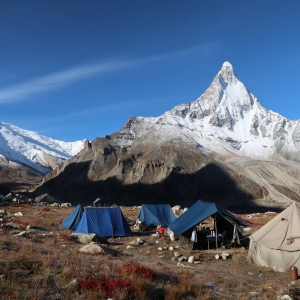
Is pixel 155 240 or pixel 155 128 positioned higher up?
pixel 155 128

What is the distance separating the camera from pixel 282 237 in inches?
595

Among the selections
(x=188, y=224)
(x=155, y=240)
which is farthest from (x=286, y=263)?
(x=155, y=240)

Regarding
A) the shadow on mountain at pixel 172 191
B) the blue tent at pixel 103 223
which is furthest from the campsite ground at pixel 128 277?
the shadow on mountain at pixel 172 191

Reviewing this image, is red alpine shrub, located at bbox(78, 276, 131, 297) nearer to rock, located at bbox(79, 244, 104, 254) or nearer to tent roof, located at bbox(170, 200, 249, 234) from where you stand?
rock, located at bbox(79, 244, 104, 254)

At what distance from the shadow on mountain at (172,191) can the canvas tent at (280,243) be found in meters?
94.4

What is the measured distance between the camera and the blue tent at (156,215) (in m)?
29.7

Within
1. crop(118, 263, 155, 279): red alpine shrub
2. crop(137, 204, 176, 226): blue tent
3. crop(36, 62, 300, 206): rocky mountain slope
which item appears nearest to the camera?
crop(118, 263, 155, 279): red alpine shrub

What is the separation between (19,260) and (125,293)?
4.68 metres

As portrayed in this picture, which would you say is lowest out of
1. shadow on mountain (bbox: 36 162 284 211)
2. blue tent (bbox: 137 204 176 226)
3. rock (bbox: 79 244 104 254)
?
rock (bbox: 79 244 104 254)

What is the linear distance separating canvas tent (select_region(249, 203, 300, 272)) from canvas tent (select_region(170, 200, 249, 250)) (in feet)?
10.5

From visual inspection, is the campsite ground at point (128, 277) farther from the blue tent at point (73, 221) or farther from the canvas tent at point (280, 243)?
the blue tent at point (73, 221)

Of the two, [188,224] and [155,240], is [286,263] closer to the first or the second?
[188,224]

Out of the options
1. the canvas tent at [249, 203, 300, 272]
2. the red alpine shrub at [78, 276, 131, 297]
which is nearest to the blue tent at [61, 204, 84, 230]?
the canvas tent at [249, 203, 300, 272]

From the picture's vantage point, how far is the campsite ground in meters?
8.99
